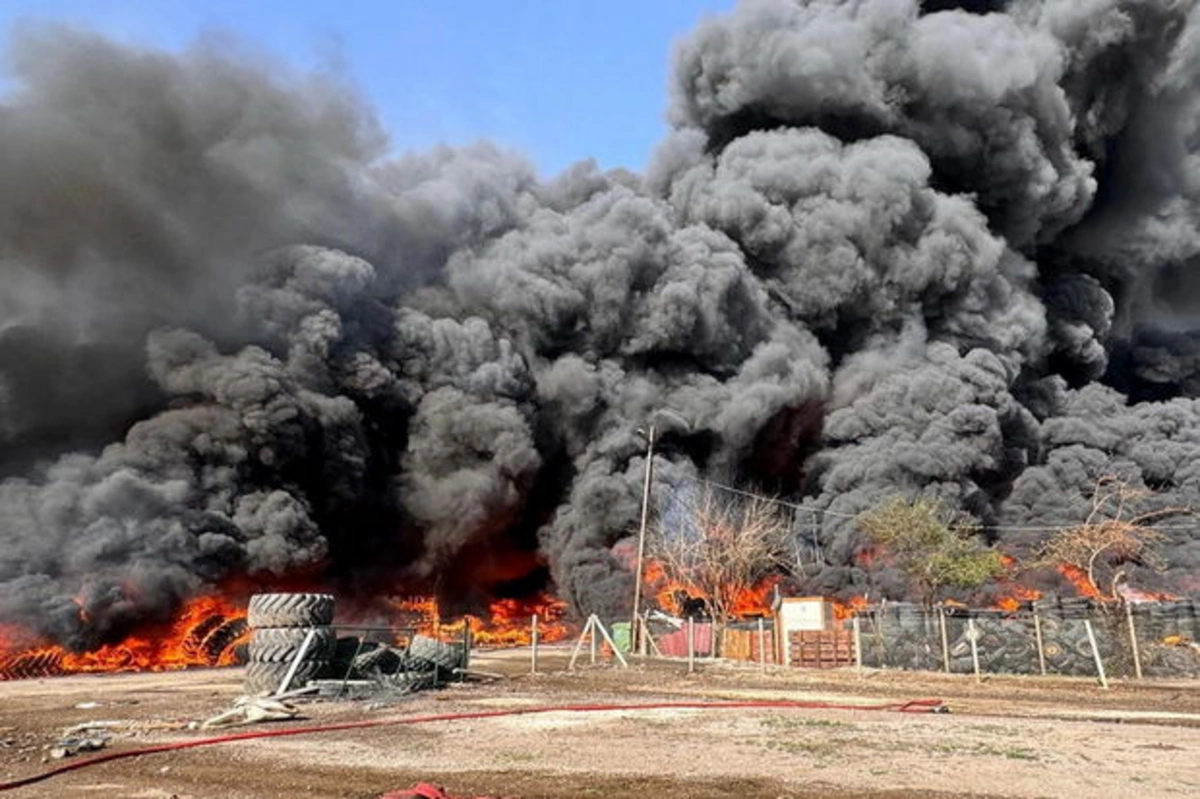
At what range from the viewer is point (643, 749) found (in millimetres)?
10797

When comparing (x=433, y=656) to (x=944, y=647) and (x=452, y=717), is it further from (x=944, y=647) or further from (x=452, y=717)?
(x=944, y=647)

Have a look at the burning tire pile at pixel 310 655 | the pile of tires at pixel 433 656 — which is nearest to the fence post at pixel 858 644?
the pile of tires at pixel 433 656

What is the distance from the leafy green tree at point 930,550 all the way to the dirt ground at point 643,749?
1624 cm

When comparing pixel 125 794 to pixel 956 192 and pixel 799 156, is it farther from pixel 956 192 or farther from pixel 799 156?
pixel 956 192

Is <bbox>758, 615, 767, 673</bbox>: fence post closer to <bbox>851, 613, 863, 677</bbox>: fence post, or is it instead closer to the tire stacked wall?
<bbox>851, 613, 863, 677</bbox>: fence post

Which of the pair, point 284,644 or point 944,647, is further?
point 944,647

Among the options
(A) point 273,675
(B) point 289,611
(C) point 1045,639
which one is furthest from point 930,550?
(A) point 273,675

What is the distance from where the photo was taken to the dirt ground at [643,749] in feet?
27.3

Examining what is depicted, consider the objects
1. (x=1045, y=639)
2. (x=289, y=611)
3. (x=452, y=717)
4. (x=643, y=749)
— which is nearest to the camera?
(x=643, y=749)

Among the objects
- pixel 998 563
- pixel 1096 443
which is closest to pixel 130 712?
pixel 998 563

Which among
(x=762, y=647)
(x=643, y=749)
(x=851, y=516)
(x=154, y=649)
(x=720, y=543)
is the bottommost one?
(x=643, y=749)

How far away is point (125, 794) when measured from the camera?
8.21m

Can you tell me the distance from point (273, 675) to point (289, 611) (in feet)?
4.62

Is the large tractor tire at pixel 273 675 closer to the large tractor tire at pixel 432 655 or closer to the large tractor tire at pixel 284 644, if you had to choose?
the large tractor tire at pixel 284 644
